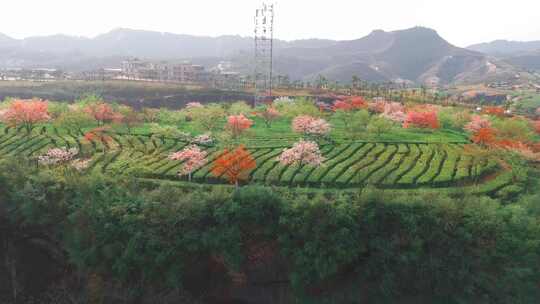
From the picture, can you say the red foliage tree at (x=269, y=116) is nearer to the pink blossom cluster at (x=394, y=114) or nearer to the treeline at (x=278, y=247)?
the pink blossom cluster at (x=394, y=114)

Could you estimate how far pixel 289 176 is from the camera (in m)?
33.5

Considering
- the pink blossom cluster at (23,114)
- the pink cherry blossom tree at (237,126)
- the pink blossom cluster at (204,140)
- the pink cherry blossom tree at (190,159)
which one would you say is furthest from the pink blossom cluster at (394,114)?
the pink blossom cluster at (23,114)

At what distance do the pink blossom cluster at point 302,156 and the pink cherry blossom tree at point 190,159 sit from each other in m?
7.53

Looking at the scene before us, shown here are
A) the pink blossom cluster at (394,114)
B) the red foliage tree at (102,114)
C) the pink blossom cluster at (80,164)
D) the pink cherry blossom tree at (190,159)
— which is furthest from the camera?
the pink blossom cluster at (394,114)

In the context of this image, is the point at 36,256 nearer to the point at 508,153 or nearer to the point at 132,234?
the point at 132,234

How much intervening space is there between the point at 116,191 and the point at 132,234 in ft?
13.7

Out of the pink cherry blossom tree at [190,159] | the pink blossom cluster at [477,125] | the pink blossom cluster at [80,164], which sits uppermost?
the pink blossom cluster at [477,125]

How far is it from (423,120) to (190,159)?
33445 mm

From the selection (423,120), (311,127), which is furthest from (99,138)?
(423,120)

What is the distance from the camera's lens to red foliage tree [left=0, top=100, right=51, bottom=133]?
4685cm

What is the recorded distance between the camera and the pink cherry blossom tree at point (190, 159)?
33.6 m

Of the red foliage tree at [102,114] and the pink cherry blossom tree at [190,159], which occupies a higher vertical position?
the red foliage tree at [102,114]

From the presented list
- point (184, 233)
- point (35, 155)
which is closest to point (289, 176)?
point (184, 233)

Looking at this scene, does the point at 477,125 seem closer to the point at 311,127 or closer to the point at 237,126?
the point at 311,127
